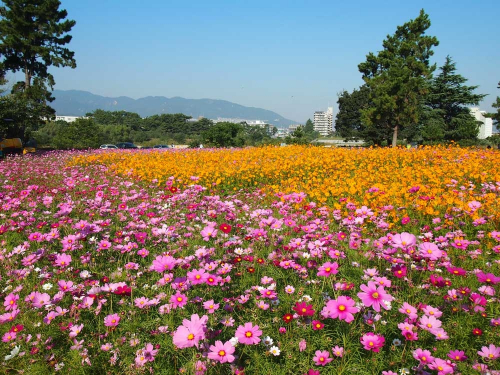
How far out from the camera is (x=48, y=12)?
21.6 metres

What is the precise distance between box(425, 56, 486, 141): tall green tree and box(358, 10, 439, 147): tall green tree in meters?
3.43

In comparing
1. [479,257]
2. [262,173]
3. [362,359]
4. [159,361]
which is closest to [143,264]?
[159,361]

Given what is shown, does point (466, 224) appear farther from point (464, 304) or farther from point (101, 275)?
point (101, 275)

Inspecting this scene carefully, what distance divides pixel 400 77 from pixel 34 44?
25727 millimetres

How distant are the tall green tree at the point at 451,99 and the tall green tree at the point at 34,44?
33345mm

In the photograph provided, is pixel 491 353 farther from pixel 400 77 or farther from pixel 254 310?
pixel 400 77

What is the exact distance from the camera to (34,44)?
22016mm

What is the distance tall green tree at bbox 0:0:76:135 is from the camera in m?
20.8

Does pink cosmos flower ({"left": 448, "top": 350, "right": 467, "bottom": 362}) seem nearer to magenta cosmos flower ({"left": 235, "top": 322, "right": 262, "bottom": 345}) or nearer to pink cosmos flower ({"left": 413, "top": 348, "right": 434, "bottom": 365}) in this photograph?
pink cosmos flower ({"left": 413, "top": 348, "right": 434, "bottom": 365})

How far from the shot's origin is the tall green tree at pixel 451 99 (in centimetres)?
3209

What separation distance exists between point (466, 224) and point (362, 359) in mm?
2671

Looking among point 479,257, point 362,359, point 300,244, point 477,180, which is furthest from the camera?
point 477,180

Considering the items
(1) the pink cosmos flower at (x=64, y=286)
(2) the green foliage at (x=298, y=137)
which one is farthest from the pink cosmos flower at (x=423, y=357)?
(2) the green foliage at (x=298, y=137)

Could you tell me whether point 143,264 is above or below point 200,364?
below
